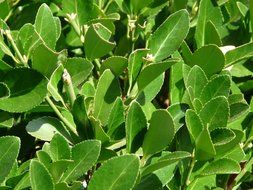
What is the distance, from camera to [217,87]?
118cm

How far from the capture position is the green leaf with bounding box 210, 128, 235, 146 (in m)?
1.08

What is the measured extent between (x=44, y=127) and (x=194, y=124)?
304 mm

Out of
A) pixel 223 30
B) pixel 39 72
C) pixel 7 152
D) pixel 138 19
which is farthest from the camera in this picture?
pixel 223 30

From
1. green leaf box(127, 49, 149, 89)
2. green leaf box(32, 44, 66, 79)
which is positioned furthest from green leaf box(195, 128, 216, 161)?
green leaf box(32, 44, 66, 79)

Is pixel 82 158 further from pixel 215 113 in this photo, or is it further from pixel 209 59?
pixel 209 59

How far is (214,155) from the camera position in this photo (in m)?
1.08

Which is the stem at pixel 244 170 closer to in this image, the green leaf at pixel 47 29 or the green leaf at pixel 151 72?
the green leaf at pixel 151 72

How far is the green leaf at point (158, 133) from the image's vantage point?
3.31 feet

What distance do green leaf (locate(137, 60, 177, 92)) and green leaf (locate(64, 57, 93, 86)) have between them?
0.11 meters

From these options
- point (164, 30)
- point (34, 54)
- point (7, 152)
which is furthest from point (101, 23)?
point (7, 152)

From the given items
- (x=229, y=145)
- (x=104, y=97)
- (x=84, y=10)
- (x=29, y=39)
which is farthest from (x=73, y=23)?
(x=229, y=145)

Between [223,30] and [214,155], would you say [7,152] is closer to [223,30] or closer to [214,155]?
[214,155]

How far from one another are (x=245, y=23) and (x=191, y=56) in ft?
1.00

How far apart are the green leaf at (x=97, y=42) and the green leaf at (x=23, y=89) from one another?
13cm
